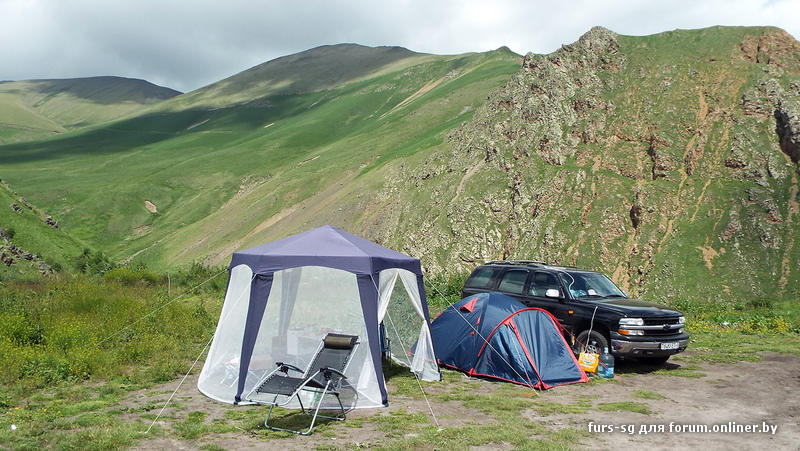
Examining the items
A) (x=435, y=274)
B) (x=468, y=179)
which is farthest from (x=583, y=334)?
(x=468, y=179)

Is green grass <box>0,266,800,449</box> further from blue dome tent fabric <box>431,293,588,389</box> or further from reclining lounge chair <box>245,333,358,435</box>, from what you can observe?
blue dome tent fabric <box>431,293,588,389</box>

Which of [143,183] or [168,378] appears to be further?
[143,183]

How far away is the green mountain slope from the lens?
29.5 metres

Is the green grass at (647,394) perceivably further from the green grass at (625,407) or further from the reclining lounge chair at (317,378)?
the reclining lounge chair at (317,378)

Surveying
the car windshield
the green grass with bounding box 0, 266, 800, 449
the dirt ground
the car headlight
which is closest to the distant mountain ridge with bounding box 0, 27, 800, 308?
the green grass with bounding box 0, 266, 800, 449

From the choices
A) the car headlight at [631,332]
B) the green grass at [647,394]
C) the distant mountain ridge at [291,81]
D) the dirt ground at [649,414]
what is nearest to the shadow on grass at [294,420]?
the dirt ground at [649,414]

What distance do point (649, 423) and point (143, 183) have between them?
98.6 m

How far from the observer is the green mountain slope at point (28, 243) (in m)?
29.5

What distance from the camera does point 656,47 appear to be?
140 feet

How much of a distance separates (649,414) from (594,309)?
3.48 metres

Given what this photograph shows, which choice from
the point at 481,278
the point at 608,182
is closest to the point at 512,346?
the point at 481,278

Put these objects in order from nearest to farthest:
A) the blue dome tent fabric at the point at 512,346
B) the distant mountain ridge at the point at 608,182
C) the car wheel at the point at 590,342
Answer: the blue dome tent fabric at the point at 512,346 < the car wheel at the point at 590,342 < the distant mountain ridge at the point at 608,182

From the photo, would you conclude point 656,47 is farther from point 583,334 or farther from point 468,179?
point 583,334

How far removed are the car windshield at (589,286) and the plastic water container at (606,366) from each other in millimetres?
1616
